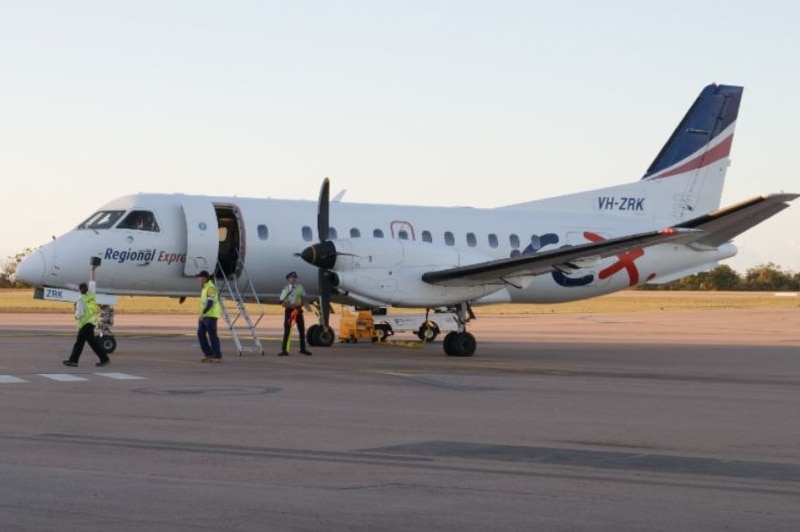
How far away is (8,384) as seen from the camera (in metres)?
18.5

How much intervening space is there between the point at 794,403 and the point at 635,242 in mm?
9155

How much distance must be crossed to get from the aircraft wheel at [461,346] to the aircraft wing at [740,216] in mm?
5238

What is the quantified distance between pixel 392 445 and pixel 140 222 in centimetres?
1727

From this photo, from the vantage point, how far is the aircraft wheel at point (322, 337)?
3038cm

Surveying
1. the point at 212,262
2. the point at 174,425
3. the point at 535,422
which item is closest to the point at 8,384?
the point at 174,425

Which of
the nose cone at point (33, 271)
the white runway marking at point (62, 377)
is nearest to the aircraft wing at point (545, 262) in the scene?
the nose cone at point (33, 271)

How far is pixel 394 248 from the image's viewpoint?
2817 centimetres

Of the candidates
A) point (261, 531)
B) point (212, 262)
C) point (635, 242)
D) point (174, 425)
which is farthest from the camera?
point (212, 262)

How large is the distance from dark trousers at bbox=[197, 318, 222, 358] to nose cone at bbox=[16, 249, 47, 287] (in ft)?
15.7

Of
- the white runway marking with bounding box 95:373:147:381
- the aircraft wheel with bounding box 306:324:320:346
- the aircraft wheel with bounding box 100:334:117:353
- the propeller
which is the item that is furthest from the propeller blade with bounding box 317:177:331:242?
the white runway marking with bounding box 95:373:147:381

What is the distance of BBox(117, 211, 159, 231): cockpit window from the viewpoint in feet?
93.0

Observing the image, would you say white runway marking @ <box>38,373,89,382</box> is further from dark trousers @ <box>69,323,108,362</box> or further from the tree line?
the tree line

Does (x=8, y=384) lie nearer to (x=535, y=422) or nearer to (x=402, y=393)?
(x=402, y=393)

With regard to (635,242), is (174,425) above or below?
below
